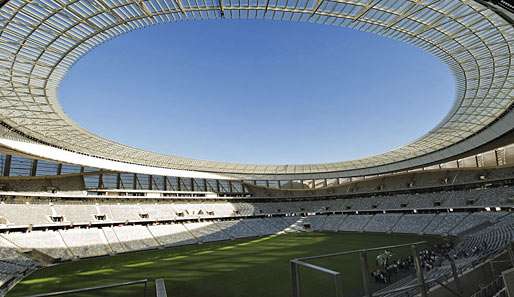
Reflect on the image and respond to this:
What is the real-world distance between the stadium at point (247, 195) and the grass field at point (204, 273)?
0.73 ft

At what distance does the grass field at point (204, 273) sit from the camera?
2072 centimetres

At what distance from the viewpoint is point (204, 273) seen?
26.1 m

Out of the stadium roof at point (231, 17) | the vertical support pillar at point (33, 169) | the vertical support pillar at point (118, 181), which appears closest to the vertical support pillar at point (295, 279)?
the stadium roof at point (231, 17)

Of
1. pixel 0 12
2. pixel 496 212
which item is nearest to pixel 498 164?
pixel 496 212

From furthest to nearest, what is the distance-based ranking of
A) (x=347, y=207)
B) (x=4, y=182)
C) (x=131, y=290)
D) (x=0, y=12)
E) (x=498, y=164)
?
(x=347, y=207) → (x=498, y=164) → (x=4, y=182) → (x=131, y=290) → (x=0, y=12)

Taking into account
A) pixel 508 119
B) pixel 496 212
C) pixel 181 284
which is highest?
pixel 508 119

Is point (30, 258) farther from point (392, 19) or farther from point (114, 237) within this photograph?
point (392, 19)

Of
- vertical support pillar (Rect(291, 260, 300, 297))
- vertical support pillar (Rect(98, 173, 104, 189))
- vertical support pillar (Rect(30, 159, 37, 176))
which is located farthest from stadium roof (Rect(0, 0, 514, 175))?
vertical support pillar (Rect(98, 173, 104, 189))

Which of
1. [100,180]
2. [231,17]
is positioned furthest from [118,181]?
[231,17]

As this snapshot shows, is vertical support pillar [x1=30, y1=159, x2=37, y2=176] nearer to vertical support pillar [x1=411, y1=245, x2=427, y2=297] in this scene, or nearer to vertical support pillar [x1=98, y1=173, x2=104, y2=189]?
vertical support pillar [x1=98, y1=173, x2=104, y2=189]

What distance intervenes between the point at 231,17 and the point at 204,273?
20122 mm

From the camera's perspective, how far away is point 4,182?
1583 inches

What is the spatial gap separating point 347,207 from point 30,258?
54.3 meters

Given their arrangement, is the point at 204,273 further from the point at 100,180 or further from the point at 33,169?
the point at 100,180
